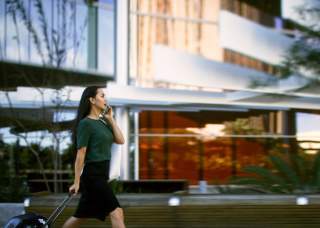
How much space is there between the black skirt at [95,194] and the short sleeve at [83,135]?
0.21m

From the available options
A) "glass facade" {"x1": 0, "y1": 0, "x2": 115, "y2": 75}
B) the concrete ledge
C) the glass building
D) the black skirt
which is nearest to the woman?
→ the black skirt

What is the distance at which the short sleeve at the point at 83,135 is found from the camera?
5.91 meters

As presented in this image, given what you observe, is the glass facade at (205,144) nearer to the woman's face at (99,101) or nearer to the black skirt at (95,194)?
the woman's face at (99,101)

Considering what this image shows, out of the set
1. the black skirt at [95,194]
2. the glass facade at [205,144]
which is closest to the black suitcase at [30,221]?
the black skirt at [95,194]

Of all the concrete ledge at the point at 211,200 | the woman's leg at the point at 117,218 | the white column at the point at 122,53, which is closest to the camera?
the woman's leg at the point at 117,218

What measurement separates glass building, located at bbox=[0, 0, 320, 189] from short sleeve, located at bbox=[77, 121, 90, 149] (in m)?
8.49

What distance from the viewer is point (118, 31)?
1541 centimetres

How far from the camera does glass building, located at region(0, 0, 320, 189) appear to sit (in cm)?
1473

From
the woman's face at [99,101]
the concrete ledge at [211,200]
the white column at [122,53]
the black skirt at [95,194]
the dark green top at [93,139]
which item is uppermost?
the white column at [122,53]

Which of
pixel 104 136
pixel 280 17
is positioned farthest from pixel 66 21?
pixel 104 136

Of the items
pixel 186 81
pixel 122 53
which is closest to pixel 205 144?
pixel 186 81

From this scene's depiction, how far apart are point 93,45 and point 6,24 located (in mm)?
1976

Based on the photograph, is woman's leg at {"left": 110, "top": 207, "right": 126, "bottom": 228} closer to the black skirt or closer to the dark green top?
the black skirt

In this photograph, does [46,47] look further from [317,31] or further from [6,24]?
[317,31]
